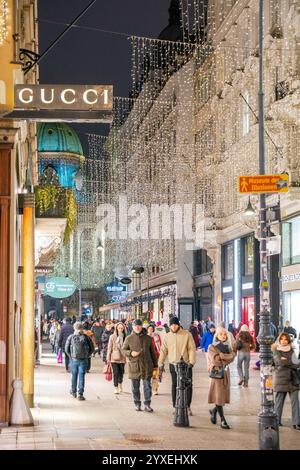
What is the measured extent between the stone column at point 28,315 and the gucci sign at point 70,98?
438cm

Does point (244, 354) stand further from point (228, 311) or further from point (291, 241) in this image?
point (228, 311)

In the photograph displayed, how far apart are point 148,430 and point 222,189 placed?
113 feet

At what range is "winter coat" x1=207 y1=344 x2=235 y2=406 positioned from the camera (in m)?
15.9

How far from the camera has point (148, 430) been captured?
1505cm

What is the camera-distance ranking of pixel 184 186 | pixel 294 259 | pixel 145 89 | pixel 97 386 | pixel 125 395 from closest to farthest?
1. pixel 125 395
2. pixel 97 386
3. pixel 294 259
4. pixel 184 186
5. pixel 145 89

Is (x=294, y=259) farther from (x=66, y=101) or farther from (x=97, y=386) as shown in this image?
(x=66, y=101)

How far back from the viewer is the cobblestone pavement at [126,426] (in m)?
13.2

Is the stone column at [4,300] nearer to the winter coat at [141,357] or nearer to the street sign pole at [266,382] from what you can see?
the winter coat at [141,357]

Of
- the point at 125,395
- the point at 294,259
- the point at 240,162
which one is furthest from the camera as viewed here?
the point at 240,162

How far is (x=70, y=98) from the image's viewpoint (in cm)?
1420

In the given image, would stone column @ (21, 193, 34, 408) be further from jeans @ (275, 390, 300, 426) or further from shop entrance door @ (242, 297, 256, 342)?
shop entrance door @ (242, 297, 256, 342)

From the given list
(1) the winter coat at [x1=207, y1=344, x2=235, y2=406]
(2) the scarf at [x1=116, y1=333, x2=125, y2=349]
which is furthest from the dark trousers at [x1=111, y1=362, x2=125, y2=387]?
(1) the winter coat at [x1=207, y1=344, x2=235, y2=406]
